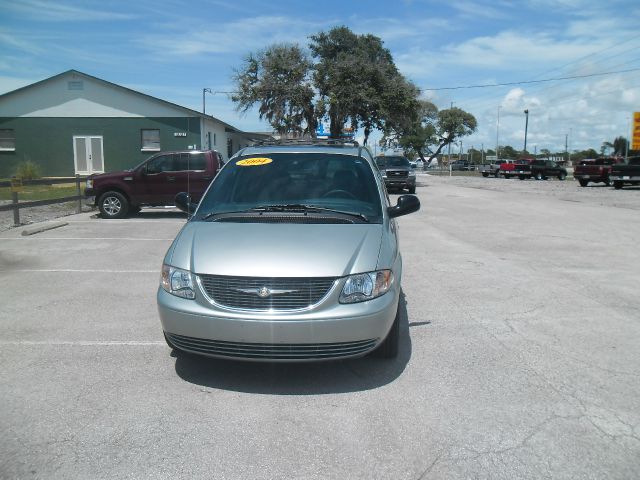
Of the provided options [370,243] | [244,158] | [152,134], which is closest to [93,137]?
[152,134]

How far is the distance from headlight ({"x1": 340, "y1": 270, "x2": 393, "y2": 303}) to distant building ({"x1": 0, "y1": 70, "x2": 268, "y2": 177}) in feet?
→ 96.5

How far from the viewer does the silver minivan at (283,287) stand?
3.93 metres

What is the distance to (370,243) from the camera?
14.5 ft

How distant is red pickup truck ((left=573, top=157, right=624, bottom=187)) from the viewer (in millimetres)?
33969

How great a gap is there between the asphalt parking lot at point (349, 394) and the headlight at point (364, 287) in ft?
2.30

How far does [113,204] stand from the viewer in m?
15.7

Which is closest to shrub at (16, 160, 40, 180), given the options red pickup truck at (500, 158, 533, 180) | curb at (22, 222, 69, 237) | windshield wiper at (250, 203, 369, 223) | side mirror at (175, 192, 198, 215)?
curb at (22, 222, 69, 237)

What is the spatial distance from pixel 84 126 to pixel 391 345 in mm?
31609

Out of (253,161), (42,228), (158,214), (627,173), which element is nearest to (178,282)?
(253,161)

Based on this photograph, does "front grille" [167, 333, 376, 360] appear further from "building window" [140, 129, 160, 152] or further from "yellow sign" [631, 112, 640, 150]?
"yellow sign" [631, 112, 640, 150]

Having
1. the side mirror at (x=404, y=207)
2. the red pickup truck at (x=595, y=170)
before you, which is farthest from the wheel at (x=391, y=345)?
the red pickup truck at (x=595, y=170)

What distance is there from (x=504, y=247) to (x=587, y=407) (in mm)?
7331

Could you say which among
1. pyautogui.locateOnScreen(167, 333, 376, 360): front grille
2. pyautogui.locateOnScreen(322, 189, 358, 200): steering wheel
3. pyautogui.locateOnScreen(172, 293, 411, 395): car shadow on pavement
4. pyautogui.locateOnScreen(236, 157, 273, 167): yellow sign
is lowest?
pyautogui.locateOnScreen(172, 293, 411, 395): car shadow on pavement

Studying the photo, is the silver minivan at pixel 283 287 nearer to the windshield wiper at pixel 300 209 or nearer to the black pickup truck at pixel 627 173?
the windshield wiper at pixel 300 209
